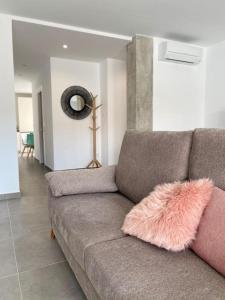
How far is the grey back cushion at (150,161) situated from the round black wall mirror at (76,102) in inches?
130

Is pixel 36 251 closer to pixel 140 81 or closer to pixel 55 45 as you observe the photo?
pixel 140 81

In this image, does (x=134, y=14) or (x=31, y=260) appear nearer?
(x=31, y=260)

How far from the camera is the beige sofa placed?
878 millimetres

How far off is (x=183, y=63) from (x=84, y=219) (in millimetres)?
3878

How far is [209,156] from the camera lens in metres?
1.30

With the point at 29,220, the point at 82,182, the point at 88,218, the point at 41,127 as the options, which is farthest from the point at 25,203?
the point at 41,127

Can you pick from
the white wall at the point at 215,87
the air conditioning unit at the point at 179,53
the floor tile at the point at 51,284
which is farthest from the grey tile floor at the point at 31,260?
the white wall at the point at 215,87

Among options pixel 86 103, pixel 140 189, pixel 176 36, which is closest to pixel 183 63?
pixel 176 36

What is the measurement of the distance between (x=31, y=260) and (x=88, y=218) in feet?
2.38

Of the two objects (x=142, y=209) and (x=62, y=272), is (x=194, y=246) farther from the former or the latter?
(x=62, y=272)

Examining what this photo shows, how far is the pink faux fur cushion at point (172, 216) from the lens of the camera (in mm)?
1066

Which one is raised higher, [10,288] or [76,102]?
[76,102]

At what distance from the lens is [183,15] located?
10.7 feet

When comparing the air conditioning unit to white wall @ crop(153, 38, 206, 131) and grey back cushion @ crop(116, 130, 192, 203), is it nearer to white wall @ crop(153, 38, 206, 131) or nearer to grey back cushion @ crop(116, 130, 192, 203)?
white wall @ crop(153, 38, 206, 131)
